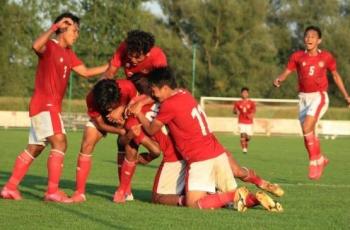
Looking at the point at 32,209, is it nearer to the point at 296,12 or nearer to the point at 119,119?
the point at 119,119

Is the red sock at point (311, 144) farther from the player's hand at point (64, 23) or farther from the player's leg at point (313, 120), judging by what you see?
the player's hand at point (64, 23)

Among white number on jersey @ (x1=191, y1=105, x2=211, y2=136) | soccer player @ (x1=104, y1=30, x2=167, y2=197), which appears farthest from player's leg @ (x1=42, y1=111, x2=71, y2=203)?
white number on jersey @ (x1=191, y1=105, x2=211, y2=136)

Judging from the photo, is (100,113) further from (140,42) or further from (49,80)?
(140,42)

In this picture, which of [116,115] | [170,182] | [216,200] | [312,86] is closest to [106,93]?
[116,115]

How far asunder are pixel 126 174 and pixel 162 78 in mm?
1601

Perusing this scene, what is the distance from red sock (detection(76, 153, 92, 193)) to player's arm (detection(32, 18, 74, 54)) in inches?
57.0

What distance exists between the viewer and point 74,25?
34.3ft

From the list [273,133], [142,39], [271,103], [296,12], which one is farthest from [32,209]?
[296,12]

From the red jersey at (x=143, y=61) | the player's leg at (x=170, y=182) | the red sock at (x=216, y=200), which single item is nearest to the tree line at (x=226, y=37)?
the red jersey at (x=143, y=61)

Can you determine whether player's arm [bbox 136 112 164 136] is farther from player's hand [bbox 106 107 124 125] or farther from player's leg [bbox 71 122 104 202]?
player's leg [bbox 71 122 104 202]

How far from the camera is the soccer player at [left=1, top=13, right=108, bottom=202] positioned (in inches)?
404

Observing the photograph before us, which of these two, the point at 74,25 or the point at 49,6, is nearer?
the point at 74,25

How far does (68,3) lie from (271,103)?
14.1 m

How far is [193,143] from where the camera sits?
9812 mm
